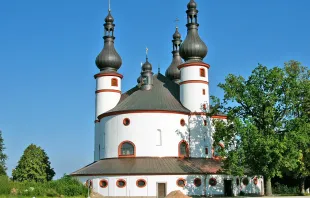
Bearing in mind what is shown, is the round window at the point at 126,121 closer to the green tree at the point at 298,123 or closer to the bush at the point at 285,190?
the green tree at the point at 298,123

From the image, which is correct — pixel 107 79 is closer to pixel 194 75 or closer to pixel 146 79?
pixel 146 79

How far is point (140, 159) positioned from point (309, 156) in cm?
1604

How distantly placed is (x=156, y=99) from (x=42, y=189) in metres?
17.4

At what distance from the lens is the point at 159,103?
48.0 metres

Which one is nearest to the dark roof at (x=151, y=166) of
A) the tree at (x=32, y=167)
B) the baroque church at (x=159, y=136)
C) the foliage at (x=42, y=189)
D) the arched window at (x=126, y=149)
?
the baroque church at (x=159, y=136)

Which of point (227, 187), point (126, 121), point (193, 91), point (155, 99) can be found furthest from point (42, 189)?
point (193, 91)

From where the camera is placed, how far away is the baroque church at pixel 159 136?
43.2 metres

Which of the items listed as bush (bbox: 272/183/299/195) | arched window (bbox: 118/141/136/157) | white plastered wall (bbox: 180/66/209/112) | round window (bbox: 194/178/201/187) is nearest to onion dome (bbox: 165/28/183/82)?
white plastered wall (bbox: 180/66/209/112)

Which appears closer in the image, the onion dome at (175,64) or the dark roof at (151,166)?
the dark roof at (151,166)

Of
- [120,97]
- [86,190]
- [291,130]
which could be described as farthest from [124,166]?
[291,130]

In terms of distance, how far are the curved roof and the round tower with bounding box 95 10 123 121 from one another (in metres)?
1.32

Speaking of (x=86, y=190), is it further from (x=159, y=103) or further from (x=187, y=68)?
(x=187, y=68)

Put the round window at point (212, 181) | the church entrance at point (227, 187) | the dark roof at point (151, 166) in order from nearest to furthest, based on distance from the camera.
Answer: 1. the dark roof at point (151, 166)
2. the round window at point (212, 181)
3. the church entrance at point (227, 187)

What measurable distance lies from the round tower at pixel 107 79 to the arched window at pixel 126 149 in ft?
21.6
